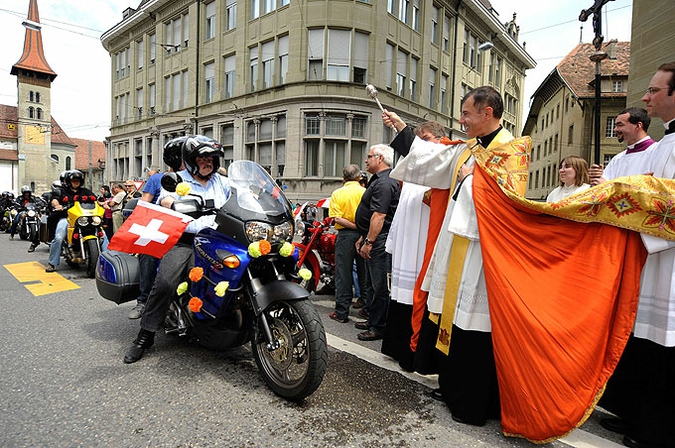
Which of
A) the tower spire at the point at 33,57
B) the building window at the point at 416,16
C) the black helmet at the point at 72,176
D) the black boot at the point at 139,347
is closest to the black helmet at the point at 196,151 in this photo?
the black boot at the point at 139,347

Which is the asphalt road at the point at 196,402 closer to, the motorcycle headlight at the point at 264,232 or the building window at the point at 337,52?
the motorcycle headlight at the point at 264,232

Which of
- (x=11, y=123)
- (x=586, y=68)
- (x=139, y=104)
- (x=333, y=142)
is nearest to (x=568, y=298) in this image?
(x=333, y=142)

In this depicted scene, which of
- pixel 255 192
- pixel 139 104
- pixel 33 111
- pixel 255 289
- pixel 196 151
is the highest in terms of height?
pixel 33 111

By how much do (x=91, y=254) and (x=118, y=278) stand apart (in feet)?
12.9

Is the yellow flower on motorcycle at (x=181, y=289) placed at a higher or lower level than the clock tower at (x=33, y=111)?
lower

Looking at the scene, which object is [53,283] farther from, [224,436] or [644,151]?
[644,151]

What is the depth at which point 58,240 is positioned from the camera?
7.70 m

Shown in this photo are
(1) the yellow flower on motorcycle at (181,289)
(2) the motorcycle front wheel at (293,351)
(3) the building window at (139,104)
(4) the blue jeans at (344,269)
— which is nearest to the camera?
(2) the motorcycle front wheel at (293,351)

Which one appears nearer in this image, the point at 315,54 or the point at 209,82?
the point at 315,54

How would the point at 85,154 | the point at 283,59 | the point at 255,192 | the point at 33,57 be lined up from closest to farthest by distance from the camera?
the point at 255,192 → the point at 283,59 → the point at 33,57 → the point at 85,154

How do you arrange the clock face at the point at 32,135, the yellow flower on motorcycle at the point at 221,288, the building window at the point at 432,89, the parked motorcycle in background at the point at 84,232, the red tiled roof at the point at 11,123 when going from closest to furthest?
the yellow flower on motorcycle at the point at 221,288, the parked motorcycle in background at the point at 84,232, the building window at the point at 432,89, the clock face at the point at 32,135, the red tiled roof at the point at 11,123

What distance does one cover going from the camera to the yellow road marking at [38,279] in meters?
6.20

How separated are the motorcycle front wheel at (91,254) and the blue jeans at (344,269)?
14.7 feet

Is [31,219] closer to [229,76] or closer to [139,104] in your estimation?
[229,76]
